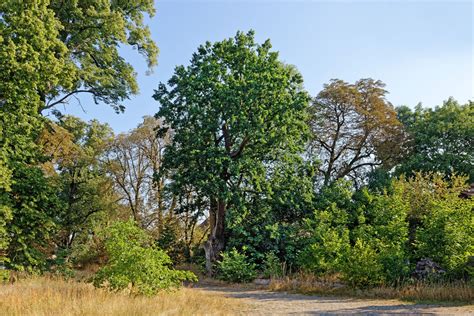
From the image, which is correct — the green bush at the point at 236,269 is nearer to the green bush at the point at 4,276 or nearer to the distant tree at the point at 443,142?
the green bush at the point at 4,276

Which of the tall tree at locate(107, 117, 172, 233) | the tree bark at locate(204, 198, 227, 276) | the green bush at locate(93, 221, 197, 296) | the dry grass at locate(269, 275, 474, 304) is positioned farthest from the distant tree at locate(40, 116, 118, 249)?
the dry grass at locate(269, 275, 474, 304)

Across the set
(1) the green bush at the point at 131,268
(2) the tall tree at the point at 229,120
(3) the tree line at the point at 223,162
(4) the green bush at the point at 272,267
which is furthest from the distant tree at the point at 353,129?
(1) the green bush at the point at 131,268

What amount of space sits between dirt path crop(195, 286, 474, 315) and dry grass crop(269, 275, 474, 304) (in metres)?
0.60

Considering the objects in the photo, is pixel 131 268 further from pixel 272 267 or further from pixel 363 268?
pixel 272 267

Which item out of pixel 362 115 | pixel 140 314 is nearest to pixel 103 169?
pixel 362 115

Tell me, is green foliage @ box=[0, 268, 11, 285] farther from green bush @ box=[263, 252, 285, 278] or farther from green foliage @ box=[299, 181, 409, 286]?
green foliage @ box=[299, 181, 409, 286]

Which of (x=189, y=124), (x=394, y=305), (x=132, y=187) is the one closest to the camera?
(x=394, y=305)

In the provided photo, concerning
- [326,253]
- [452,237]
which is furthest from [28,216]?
[452,237]

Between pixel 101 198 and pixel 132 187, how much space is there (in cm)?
432

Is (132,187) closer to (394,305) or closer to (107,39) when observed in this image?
(107,39)

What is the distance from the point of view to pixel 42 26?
13.4m

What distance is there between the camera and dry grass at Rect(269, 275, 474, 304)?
374 inches

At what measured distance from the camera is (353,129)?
24094mm

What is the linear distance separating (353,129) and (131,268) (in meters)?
18.9
